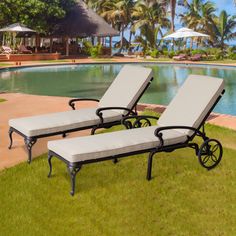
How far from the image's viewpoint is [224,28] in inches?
1651

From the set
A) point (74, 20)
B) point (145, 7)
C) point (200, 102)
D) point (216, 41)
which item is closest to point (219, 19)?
point (216, 41)

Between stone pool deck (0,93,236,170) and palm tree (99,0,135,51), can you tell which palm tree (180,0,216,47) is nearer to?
palm tree (99,0,135,51)

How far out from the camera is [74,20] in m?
35.9

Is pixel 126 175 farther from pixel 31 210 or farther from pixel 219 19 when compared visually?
pixel 219 19

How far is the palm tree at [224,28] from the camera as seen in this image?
41062mm

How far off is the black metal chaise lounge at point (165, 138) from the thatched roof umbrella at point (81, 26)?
29.4 m

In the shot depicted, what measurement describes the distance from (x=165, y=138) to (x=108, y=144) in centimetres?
86

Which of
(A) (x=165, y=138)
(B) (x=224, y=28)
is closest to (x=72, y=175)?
(A) (x=165, y=138)

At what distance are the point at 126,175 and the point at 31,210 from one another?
1.49m

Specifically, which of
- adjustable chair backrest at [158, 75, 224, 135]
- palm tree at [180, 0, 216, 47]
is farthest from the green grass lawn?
palm tree at [180, 0, 216, 47]

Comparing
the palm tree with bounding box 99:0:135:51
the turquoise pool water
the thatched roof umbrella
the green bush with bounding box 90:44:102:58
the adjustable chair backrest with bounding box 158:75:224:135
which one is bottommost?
the turquoise pool water

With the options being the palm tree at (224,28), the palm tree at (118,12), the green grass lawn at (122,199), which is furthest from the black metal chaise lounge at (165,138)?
the palm tree at (118,12)

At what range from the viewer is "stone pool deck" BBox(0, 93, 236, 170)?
5.97 metres

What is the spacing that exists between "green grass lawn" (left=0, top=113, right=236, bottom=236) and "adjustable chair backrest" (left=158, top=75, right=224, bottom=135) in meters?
0.62
